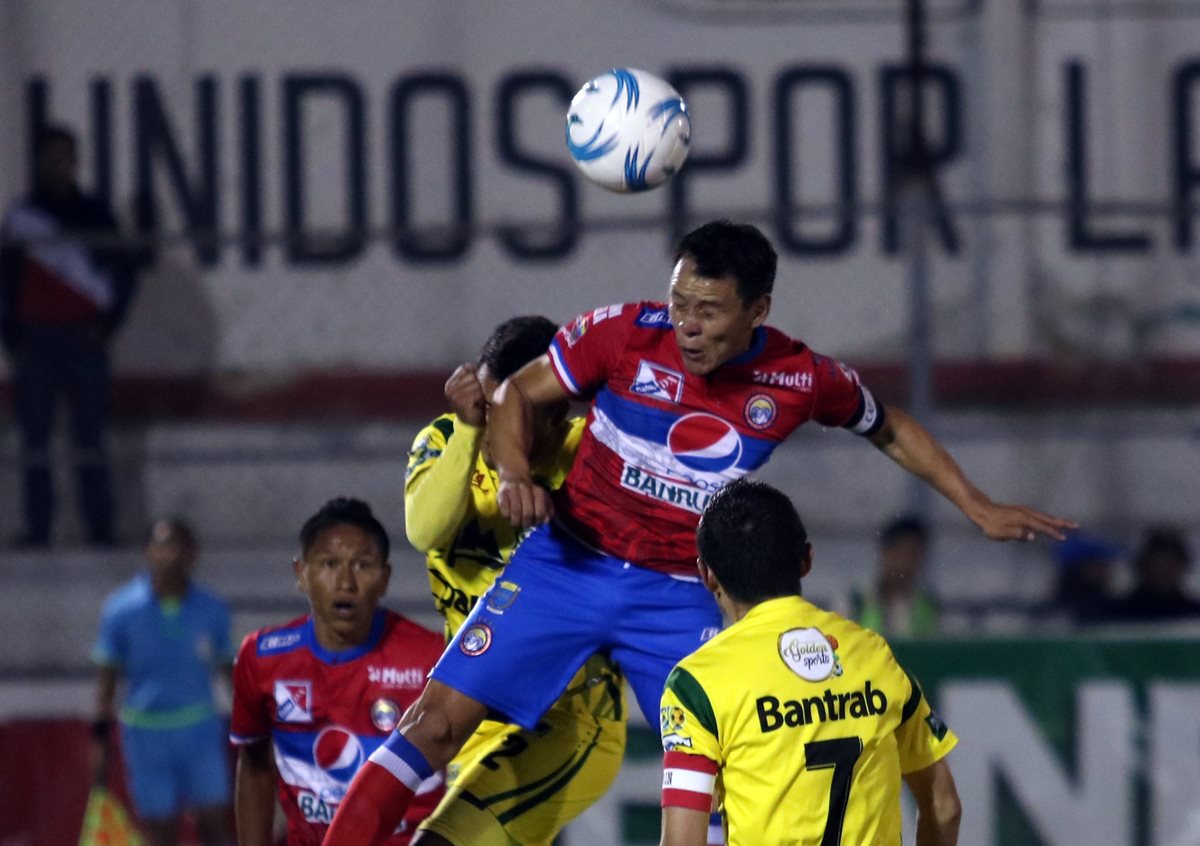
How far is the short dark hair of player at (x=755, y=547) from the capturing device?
4148 millimetres

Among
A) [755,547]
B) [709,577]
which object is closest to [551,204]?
[709,577]

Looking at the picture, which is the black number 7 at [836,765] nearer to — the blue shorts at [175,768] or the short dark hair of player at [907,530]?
the short dark hair of player at [907,530]

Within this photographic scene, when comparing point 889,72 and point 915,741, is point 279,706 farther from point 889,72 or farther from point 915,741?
point 889,72

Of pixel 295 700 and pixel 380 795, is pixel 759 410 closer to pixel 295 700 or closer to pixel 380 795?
pixel 380 795

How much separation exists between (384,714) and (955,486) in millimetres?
1777

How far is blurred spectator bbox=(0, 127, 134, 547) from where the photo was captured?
9.95 meters

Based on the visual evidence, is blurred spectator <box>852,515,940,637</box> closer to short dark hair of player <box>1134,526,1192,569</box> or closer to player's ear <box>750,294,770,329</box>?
short dark hair of player <box>1134,526,1192,569</box>

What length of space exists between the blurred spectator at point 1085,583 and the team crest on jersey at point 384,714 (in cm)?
485

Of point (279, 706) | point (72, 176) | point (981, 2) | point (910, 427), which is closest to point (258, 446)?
point (72, 176)

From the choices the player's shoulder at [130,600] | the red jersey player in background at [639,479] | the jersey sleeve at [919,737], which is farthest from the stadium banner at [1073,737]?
A: the jersey sleeve at [919,737]

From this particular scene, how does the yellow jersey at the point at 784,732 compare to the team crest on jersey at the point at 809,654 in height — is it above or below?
below

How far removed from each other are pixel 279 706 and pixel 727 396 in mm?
A: 1628

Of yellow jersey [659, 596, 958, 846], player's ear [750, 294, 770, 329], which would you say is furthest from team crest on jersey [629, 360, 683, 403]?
yellow jersey [659, 596, 958, 846]

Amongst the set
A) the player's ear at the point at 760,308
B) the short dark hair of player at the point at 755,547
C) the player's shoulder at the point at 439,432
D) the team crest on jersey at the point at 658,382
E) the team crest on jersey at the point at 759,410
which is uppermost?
the player's ear at the point at 760,308
